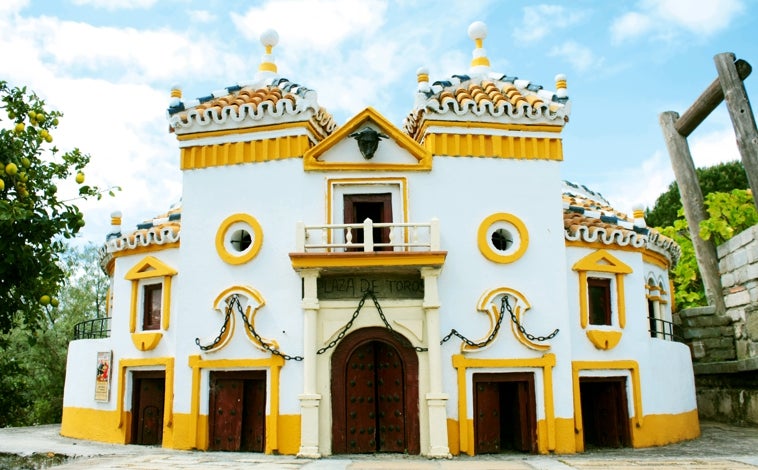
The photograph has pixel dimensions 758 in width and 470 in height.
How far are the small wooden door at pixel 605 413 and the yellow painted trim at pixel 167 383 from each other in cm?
815

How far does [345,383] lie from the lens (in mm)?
12781

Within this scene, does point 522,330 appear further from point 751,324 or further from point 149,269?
point 149,269

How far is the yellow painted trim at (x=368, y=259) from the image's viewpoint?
12453mm

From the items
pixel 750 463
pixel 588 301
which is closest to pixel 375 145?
pixel 588 301

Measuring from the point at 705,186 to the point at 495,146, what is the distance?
20087 millimetres

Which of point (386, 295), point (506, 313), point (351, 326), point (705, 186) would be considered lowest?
point (351, 326)

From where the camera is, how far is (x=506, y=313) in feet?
43.7

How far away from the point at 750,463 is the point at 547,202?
19.0ft

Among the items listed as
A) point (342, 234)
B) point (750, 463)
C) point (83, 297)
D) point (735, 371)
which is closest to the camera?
point (750, 463)

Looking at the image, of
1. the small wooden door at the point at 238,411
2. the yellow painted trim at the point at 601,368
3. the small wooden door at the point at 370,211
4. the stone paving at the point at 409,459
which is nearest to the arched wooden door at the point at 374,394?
the stone paving at the point at 409,459

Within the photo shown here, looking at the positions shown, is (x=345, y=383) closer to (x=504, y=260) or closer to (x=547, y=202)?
(x=504, y=260)

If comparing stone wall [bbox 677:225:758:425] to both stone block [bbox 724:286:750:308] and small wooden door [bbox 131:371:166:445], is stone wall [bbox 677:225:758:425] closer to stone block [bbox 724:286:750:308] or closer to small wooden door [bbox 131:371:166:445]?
Answer: stone block [bbox 724:286:750:308]

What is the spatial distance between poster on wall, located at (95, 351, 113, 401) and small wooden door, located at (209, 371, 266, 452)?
3.23 meters

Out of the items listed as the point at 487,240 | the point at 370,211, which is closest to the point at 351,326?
the point at 370,211
